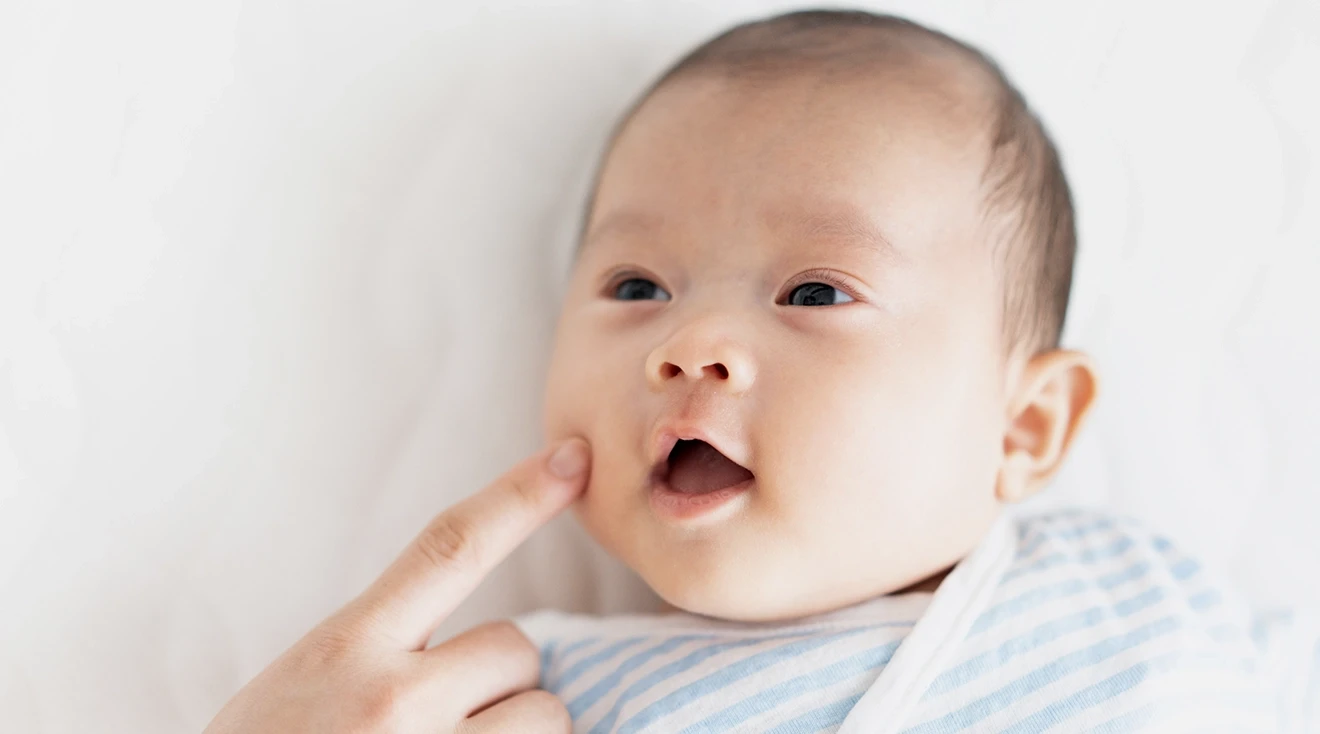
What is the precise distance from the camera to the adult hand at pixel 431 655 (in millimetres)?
899

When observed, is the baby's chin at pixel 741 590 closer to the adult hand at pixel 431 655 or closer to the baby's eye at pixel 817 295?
the adult hand at pixel 431 655

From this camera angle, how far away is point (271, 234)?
1238mm

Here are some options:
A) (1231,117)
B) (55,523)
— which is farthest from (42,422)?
(1231,117)

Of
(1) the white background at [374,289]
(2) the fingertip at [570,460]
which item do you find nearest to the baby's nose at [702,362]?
(2) the fingertip at [570,460]

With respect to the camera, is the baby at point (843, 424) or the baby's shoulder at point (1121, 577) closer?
the baby at point (843, 424)

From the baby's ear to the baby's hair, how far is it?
0.03 metres

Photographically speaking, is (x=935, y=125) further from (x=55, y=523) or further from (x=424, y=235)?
(x=55, y=523)

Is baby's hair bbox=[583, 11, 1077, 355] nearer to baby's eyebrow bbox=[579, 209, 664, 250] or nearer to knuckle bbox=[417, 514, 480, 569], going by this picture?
baby's eyebrow bbox=[579, 209, 664, 250]

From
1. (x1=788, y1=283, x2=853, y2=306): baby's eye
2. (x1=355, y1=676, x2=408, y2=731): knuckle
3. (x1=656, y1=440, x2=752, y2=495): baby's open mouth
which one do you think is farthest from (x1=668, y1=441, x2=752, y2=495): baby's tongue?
(x1=355, y1=676, x2=408, y2=731): knuckle

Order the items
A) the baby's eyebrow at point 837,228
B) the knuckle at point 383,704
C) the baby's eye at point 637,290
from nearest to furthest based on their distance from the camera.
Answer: the knuckle at point 383,704 < the baby's eyebrow at point 837,228 < the baby's eye at point 637,290

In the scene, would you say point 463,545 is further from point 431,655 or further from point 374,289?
point 374,289

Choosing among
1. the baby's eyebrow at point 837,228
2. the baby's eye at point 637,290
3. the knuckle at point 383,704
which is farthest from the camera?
the baby's eye at point 637,290

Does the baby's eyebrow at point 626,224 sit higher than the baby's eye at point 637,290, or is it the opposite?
the baby's eyebrow at point 626,224

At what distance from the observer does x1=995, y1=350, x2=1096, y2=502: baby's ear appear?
111 centimetres
